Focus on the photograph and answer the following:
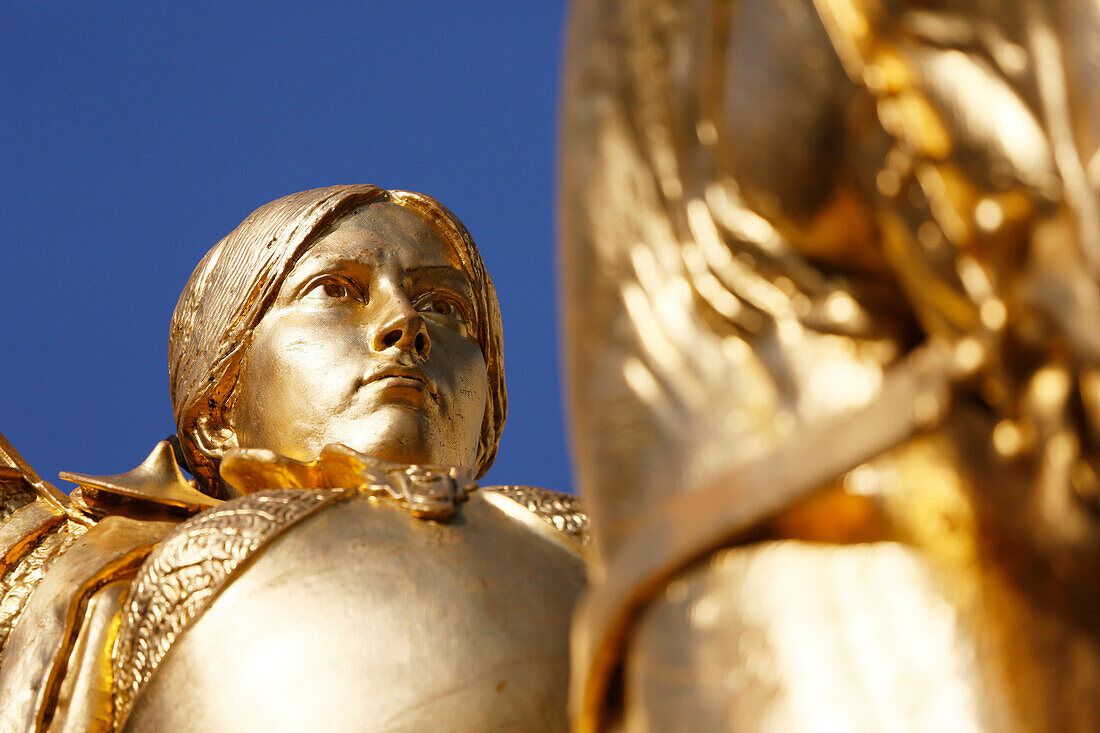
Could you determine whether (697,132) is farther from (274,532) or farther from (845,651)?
(274,532)

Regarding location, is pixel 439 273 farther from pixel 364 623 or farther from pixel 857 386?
pixel 857 386

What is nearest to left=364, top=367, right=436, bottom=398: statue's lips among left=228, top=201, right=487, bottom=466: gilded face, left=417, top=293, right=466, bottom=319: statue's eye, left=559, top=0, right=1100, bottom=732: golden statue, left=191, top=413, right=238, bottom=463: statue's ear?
left=228, top=201, right=487, bottom=466: gilded face

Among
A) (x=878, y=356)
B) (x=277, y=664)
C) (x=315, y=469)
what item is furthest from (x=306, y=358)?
(x=878, y=356)

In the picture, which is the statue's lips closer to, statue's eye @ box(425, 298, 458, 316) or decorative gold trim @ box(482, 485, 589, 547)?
statue's eye @ box(425, 298, 458, 316)

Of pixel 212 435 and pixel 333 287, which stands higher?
pixel 333 287

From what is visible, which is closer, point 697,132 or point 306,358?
point 697,132

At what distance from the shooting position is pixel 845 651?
0.47 m

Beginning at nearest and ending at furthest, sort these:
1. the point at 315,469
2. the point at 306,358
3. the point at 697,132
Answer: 1. the point at 697,132
2. the point at 315,469
3. the point at 306,358

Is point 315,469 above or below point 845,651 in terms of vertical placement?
below

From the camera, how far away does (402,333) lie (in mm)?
1577

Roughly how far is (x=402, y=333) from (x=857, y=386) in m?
1.12

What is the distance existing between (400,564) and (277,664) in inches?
4.7

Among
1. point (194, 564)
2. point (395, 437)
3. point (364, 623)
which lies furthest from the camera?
point (395, 437)

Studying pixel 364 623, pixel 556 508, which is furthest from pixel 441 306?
pixel 364 623
